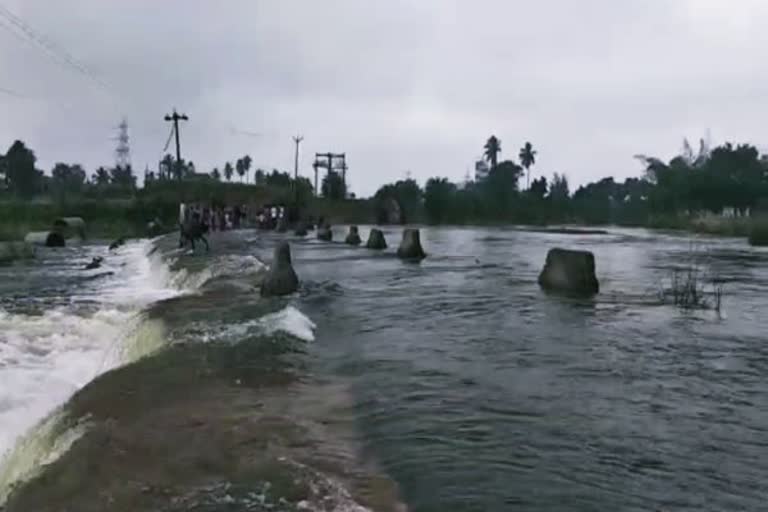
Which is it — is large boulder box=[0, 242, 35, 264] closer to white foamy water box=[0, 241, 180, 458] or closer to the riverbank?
the riverbank

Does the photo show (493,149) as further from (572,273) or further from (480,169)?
(572,273)

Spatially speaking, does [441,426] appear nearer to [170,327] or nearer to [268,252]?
[170,327]

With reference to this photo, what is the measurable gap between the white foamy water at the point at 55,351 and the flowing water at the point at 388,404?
48mm

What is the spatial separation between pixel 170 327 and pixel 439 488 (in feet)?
22.3

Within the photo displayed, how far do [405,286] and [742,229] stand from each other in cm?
3759

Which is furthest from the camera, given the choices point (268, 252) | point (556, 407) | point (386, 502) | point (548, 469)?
point (268, 252)

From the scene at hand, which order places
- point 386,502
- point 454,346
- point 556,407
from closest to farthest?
point 386,502
point 556,407
point 454,346

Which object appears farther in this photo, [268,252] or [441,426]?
[268,252]

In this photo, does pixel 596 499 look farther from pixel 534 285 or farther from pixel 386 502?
pixel 534 285

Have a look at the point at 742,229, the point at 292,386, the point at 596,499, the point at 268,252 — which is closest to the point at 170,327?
the point at 292,386

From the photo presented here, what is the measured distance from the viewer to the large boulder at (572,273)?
48.6 ft

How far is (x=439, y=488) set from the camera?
4.88 metres

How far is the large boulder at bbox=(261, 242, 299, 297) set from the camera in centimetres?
1463

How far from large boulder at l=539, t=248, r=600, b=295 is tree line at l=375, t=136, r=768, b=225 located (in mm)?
54157
